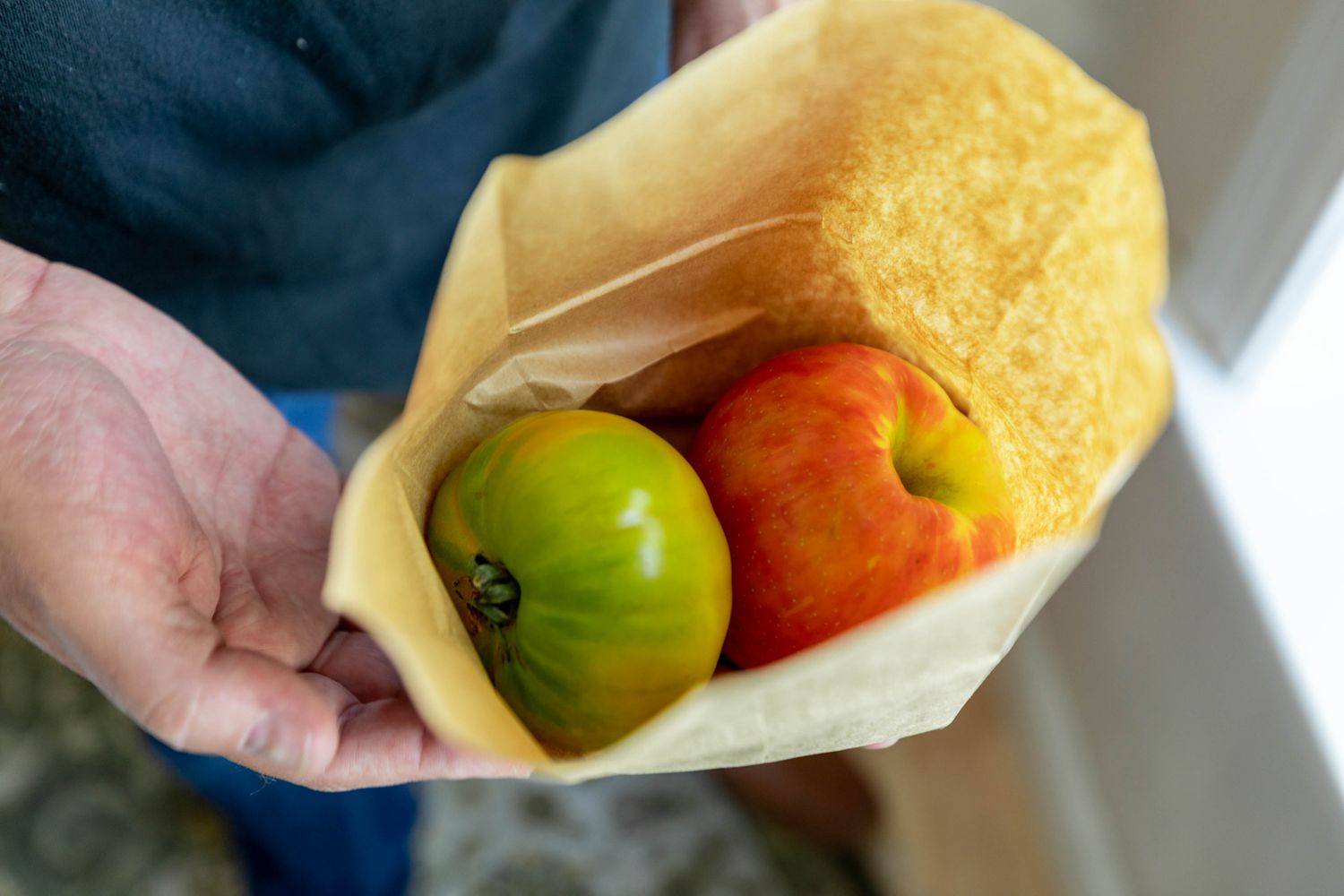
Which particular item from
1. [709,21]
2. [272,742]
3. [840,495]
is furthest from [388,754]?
[709,21]

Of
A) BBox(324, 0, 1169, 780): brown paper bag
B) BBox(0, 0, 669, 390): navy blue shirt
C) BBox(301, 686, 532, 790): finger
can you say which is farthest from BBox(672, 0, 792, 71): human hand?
BBox(301, 686, 532, 790): finger

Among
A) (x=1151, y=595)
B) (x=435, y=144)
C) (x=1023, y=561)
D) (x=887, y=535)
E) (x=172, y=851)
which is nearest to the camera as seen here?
(x=1023, y=561)

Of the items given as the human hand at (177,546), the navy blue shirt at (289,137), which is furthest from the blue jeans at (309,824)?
the human hand at (177,546)

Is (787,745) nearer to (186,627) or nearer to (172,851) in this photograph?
(186,627)

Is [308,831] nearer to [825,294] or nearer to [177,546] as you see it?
[177,546]

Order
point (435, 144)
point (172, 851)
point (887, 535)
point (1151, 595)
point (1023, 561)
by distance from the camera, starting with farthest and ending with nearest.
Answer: point (172, 851) < point (1151, 595) < point (435, 144) < point (887, 535) < point (1023, 561)

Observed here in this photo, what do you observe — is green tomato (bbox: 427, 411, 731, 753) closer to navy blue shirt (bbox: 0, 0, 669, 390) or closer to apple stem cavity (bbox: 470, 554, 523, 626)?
apple stem cavity (bbox: 470, 554, 523, 626)

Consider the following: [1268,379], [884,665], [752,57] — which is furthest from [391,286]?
[1268,379]
